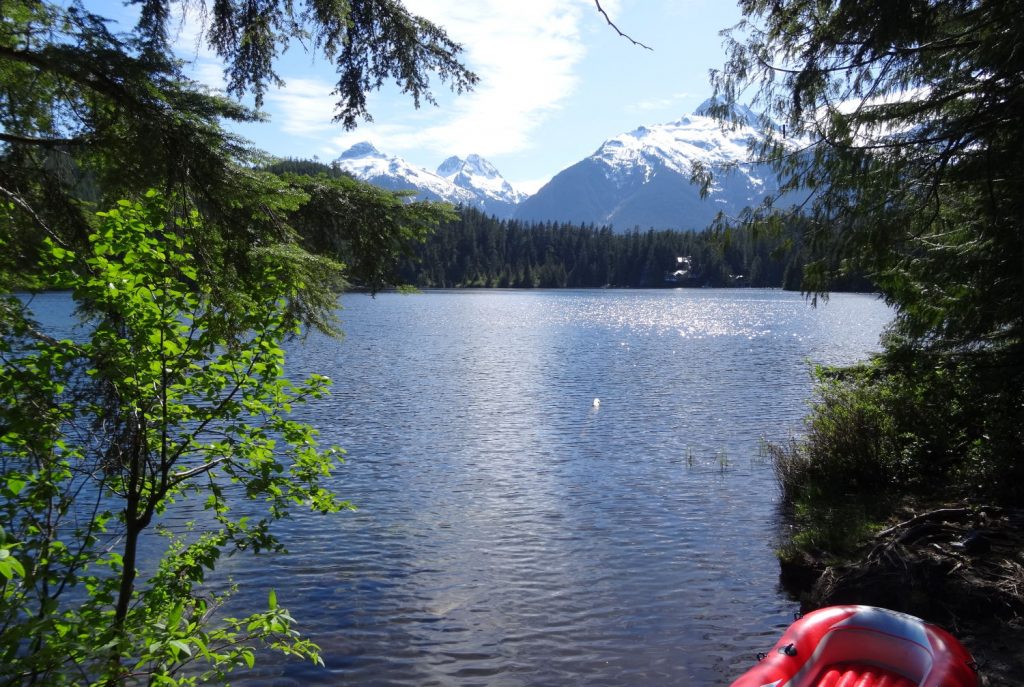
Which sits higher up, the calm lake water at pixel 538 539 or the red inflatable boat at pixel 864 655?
the red inflatable boat at pixel 864 655

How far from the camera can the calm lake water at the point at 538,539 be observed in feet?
26.1

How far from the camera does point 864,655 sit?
585 centimetres

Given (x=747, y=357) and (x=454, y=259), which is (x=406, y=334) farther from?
(x=454, y=259)

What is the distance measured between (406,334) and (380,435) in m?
30.1

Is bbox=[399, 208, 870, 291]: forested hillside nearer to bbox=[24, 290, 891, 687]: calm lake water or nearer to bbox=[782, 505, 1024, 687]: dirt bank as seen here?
bbox=[24, 290, 891, 687]: calm lake water

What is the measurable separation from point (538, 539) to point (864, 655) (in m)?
6.22

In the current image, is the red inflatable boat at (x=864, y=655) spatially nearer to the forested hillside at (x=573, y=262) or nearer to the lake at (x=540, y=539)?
the lake at (x=540, y=539)

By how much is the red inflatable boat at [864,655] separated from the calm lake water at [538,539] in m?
1.60

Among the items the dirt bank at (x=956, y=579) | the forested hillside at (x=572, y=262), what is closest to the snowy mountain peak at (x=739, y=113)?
the dirt bank at (x=956, y=579)

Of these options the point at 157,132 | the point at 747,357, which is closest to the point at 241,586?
the point at 157,132

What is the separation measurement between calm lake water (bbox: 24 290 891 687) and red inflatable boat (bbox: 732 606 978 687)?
1.60 metres

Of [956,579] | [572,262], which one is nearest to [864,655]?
[956,579]

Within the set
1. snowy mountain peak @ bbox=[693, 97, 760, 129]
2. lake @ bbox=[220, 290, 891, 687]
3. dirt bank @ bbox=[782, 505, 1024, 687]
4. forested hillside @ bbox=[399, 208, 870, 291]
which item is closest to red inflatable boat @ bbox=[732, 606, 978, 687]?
dirt bank @ bbox=[782, 505, 1024, 687]

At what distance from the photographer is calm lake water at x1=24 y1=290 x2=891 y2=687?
313 inches
